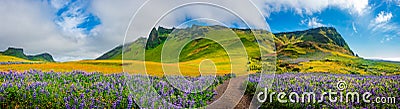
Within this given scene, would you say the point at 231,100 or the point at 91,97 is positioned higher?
the point at 91,97

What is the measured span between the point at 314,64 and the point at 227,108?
17.3 m

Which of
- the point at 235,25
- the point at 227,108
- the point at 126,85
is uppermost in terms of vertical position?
the point at 235,25

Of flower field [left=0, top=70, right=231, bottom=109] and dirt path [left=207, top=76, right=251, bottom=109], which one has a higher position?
flower field [left=0, top=70, right=231, bottom=109]

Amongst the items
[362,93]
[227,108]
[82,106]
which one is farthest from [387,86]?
[82,106]

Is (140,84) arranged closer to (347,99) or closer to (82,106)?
(82,106)

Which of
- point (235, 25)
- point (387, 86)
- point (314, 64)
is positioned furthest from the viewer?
point (314, 64)

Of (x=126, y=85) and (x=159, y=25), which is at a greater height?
(x=159, y=25)

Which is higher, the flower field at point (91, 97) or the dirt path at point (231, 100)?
the flower field at point (91, 97)

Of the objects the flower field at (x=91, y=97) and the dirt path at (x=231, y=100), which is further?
the dirt path at (x=231, y=100)

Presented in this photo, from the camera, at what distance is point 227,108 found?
12828 millimetres

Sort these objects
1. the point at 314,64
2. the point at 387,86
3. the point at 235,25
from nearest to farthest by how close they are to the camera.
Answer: the point at 235,25 → the point at 387,86 → the point at 314,64

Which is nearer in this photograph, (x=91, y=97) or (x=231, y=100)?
Answer: (x=91, y=97)

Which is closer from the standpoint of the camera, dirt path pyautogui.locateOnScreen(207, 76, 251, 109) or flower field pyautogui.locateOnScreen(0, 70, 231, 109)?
flower field pyautogui.locateOnScreen(0, 70, 231, 109)

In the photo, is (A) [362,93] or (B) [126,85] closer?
(A) [362,93]
